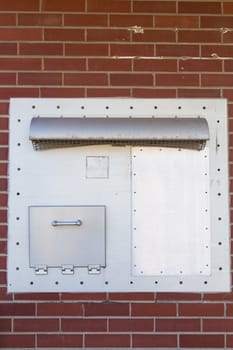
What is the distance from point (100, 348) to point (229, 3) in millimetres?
2431

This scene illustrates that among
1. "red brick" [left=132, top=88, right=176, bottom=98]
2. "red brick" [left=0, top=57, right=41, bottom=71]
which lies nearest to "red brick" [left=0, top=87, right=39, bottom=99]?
"red brick" [left=0, top=57, right=41, bottom=71]

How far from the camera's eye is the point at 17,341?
3.48m

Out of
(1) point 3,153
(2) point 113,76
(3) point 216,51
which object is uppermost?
(3) point 216,51

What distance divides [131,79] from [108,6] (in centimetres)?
51

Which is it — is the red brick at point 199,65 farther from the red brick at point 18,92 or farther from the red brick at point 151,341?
the red brick at point 151,341

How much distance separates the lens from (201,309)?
11.5 ft

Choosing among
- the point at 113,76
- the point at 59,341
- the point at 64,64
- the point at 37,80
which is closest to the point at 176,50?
the point at 113,76

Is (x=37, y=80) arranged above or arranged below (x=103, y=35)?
below

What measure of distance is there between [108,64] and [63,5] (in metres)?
0.49

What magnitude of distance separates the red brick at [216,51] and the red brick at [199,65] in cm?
5

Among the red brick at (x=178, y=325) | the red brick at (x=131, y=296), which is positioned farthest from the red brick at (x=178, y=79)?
the red brick at (x=178, y=325)

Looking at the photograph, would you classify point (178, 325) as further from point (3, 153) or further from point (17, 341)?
point (3, 153)

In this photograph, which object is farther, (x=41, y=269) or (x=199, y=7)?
→ (x=199, y=7)

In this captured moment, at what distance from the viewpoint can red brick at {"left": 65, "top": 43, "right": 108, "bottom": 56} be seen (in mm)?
3547
